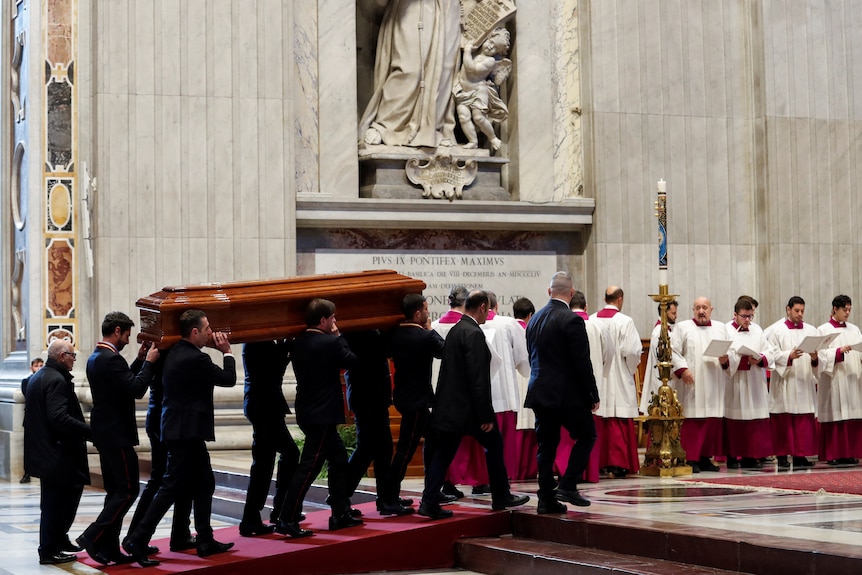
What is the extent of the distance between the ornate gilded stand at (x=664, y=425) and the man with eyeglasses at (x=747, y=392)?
3.02 ft

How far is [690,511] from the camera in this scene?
9.15m

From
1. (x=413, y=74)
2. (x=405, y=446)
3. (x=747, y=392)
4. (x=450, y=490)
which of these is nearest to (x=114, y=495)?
(x=405, y=446)

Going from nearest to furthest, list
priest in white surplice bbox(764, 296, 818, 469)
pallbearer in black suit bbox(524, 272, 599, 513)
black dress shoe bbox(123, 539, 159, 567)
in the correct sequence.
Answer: black dress shoe bbox(123, 539, 159, 567) → pallbearer in black suit bbox(524, 272, 599, 513) → priest in white surplice bbox(764, 296, 818, 469)

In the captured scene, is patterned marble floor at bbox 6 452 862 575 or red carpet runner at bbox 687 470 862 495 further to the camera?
red carpet runner at bbox 687 470 862 495

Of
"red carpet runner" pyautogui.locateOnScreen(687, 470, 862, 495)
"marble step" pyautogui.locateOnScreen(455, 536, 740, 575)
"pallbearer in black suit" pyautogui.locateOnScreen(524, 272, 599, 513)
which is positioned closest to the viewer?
"marble step" pyautogui.locateOnScreen(455, 536, 740, 575)

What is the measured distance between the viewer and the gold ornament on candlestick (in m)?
11.7

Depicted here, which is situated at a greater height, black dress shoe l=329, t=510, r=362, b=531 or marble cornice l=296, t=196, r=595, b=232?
marble cornice l=296, t=196, r=595, b=232

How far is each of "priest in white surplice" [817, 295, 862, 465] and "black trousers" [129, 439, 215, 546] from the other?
677 cm

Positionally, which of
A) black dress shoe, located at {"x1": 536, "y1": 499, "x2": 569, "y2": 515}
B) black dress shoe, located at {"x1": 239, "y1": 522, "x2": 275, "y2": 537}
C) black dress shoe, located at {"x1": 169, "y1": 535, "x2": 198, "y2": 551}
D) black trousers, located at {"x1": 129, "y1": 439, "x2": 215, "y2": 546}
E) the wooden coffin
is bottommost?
black dress shoe, located at {"x1": 169, "y1": 535, "x2": 198, "y2": 551}

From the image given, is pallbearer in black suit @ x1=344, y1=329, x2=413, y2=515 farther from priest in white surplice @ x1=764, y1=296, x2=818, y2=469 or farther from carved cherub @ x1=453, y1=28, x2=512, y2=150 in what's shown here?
carved cherub @ x1=453, y1=28, x2=512, y2=150

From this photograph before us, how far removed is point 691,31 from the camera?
1638 cm

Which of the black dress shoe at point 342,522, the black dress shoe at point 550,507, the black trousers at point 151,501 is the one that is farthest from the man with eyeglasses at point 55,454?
the black dress shoe at point 550,507

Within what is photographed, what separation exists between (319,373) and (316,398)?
0.54ft

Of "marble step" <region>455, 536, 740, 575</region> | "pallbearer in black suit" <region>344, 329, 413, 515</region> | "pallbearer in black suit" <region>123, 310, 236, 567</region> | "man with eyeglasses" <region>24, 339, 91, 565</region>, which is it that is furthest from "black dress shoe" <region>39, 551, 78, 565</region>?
"marble step" <region>455, 536, 740, 575</region>
